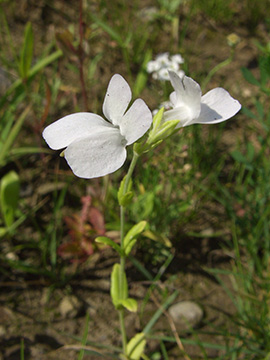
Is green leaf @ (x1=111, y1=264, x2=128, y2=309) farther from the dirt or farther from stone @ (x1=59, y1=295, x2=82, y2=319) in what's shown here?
stone @ (x1=59, y1=295, x2=82, y2=319)

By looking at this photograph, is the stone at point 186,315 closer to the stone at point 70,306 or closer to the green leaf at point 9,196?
the stone at point 70,306

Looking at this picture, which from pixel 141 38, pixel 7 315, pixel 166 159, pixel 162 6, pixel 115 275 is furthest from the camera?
pixel 162 6

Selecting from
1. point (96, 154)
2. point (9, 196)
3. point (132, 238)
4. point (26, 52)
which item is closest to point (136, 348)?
point (132, 238)

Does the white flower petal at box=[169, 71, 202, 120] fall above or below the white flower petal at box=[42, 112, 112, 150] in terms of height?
above

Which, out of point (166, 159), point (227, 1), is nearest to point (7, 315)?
point (166, 159)

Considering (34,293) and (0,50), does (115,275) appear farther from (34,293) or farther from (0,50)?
(0,50)

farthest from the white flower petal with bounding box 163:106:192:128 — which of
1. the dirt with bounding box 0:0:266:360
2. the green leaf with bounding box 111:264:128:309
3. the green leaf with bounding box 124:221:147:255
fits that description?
the dirt with bounding box 0:0:266:360

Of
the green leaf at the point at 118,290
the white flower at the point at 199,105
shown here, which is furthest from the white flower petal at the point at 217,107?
the green leaf at the point at 118,290

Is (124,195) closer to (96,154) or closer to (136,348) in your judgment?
(96,154)
